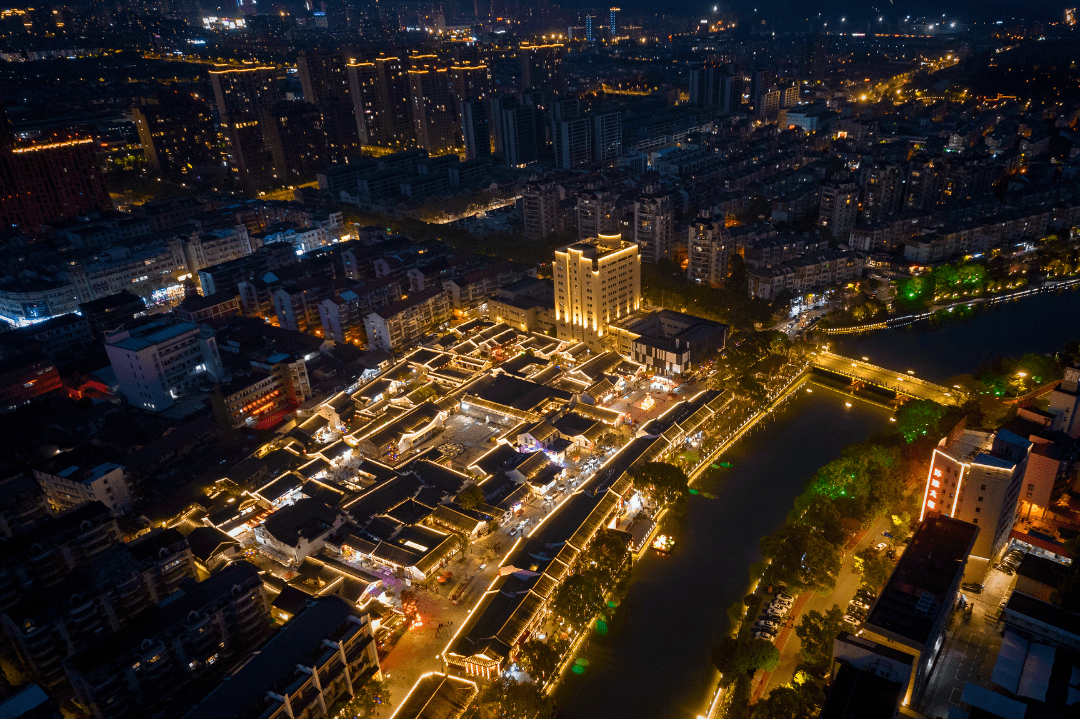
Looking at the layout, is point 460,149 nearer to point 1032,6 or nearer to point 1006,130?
point 1006,130

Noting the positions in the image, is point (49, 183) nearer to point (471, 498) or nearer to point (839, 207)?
point (471, 498)

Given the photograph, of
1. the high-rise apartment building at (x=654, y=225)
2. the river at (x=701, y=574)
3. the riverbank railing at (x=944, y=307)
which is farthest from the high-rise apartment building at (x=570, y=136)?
the river at (x=701, y=574)

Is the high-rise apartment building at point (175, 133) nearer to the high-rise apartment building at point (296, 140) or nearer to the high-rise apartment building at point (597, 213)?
the high-rise apartment building at point (296, 140)

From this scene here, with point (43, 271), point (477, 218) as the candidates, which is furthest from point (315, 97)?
point (43, 271)

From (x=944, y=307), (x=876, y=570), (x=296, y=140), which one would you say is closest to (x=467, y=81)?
(x=296, y=140)

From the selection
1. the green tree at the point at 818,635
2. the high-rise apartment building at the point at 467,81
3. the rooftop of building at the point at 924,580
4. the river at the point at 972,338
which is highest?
the high-rise apartment building at the point at 467,81
